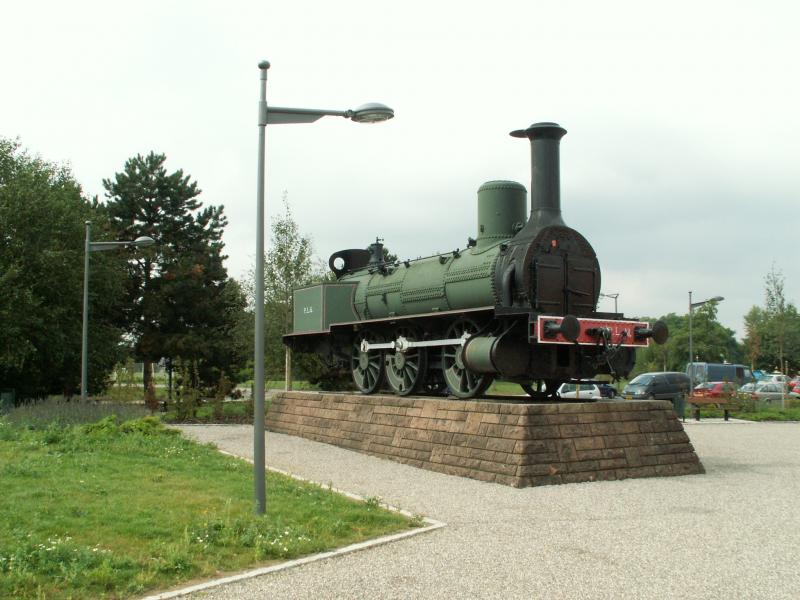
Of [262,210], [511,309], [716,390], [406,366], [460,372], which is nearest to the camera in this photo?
[262,210]

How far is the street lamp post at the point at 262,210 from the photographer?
8227 millimetres

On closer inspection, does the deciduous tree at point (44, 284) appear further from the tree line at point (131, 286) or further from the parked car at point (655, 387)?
the parked car at point (655, 387)

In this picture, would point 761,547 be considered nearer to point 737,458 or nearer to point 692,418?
point 737,458

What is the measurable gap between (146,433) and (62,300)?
14.8 m

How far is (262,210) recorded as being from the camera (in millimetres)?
8461

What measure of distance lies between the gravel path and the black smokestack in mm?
4517

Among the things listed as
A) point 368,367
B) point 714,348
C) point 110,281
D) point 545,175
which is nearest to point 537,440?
point 545,175

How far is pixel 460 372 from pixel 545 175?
3747 mm

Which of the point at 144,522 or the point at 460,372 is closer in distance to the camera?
the point at 144,522

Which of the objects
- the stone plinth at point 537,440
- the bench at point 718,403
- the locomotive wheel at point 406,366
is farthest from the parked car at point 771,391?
the stone plinth at point 537,440

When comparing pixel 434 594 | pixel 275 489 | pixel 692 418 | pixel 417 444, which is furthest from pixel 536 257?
pixel 692 418

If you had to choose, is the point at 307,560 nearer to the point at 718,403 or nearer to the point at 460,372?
the point at 460,372

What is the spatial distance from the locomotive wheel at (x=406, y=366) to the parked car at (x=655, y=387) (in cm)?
1925

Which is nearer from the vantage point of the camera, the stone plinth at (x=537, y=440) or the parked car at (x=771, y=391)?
the stone plinth at (x=537, y=440)
